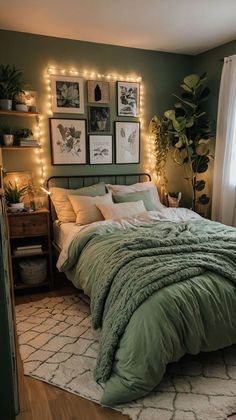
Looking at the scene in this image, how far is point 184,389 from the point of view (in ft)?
6.15

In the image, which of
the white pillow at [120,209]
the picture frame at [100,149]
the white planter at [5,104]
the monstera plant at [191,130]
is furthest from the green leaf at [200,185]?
the white planter at [5,104]

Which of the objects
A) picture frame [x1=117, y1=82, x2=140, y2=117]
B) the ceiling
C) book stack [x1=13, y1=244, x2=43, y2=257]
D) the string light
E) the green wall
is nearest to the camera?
the ceiling

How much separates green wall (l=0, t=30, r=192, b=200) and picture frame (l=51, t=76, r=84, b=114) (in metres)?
0.12

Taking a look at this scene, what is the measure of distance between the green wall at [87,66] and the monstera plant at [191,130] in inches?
8.0

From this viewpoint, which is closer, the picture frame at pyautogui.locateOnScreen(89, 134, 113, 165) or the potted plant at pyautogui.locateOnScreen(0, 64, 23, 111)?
the potted plant at pyautogui.locateOnScreen(0, 64, 23, 111)

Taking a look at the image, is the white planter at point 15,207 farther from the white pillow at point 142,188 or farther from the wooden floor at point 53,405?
the wooden floor at point 53,405

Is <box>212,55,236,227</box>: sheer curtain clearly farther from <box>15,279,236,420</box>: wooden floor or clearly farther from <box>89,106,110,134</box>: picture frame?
<box>15,279,236,420</box>: wooden floor

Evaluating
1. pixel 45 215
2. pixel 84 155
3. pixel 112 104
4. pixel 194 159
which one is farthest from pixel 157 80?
pixel 45 215

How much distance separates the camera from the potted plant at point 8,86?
317 centimetres

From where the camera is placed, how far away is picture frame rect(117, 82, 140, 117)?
3.91m

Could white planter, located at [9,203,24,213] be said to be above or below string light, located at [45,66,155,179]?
below

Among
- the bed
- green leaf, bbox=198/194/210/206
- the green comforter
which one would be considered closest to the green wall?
green leaf, bbox=198/194/210/206

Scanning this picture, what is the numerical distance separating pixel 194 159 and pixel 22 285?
2.60m

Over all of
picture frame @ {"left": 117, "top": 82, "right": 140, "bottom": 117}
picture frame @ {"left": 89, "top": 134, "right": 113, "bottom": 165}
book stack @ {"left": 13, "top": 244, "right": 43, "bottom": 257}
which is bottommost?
book stack @ {"left": 13, "top": 244, "right": 43, "bottom": 257}
